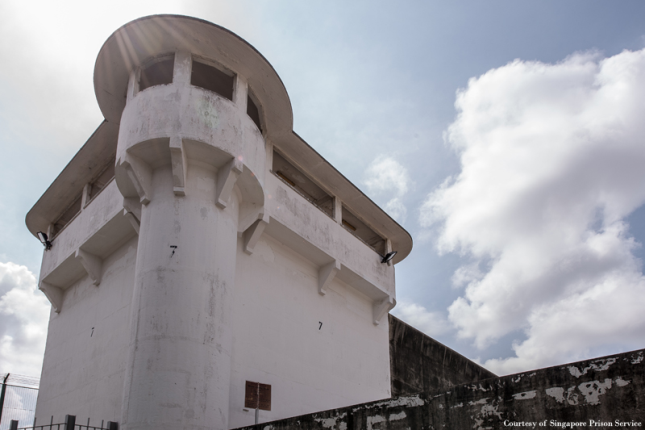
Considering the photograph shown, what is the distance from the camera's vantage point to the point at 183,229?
11148mm

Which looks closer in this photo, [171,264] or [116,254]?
[171,264]

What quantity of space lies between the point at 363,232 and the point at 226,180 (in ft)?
26.3

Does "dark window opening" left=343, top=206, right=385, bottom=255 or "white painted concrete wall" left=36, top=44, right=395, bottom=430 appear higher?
"dark window opening" left=343, top=206, right=385, bottom=255

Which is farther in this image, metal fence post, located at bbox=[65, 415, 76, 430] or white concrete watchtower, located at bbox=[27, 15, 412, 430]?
white concrete watchtower, located at bbox=[27, 15, 412, 430]

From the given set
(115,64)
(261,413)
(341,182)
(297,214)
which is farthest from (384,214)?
(115,64)

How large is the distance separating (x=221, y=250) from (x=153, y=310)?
1.94m

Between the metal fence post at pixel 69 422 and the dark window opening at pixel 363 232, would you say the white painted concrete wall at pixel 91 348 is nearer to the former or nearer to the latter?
the metal fence post at pixel 69 422

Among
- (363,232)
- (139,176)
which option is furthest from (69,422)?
(363,232)

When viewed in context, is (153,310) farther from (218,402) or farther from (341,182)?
(341,182)

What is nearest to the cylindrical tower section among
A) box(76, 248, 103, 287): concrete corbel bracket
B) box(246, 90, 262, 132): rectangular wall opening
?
box(246, 90, 262, 132): rectangular wall opening

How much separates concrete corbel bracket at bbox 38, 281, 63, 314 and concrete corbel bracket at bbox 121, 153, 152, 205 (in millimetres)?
6837

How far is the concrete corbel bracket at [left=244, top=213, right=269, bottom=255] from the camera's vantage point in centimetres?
1320

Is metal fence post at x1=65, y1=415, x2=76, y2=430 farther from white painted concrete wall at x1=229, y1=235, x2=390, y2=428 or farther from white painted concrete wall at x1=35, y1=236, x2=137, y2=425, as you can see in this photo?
white painted concrete wall at x1=229, y1=235, x2=390, y2=428

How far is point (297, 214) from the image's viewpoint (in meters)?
14.7
